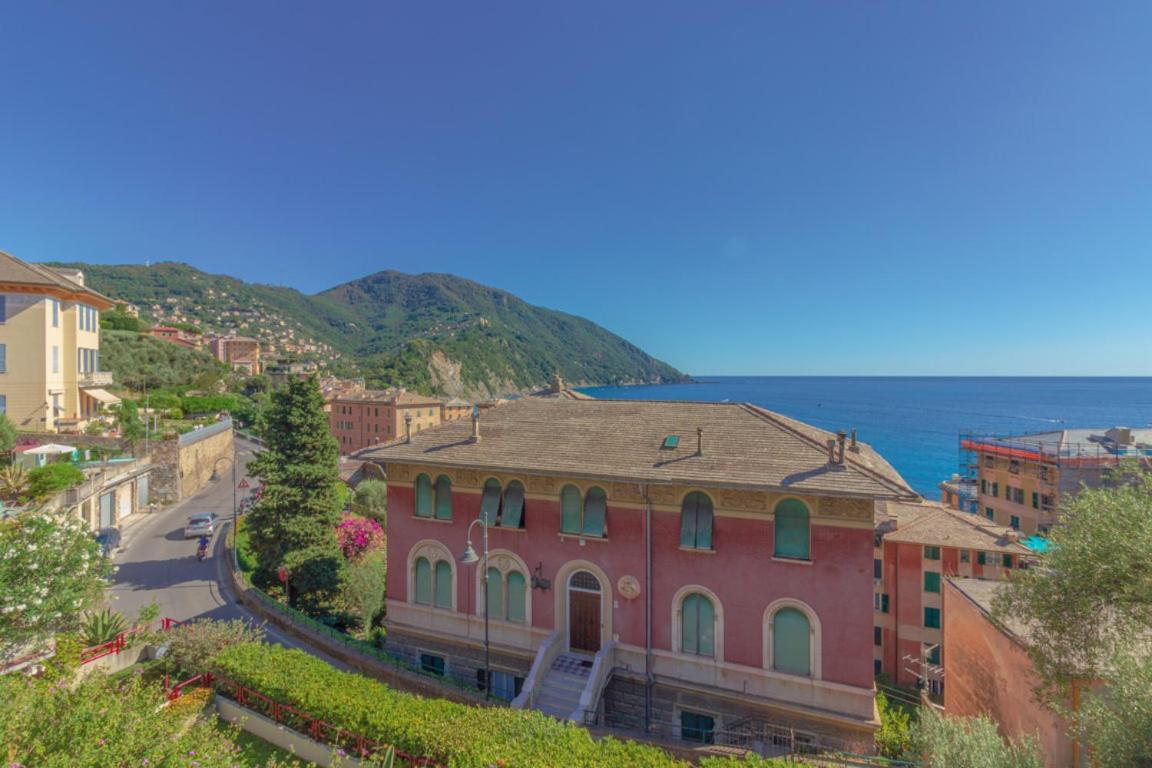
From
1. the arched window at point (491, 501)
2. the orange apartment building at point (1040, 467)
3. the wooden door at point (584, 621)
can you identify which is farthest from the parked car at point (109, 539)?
the orange apartment building at point (1040, 467)

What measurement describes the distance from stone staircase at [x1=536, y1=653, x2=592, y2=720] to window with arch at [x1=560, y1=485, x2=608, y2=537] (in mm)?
4032

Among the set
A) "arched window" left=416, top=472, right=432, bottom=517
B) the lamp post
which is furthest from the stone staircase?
"arched window" left=416, top=472, right=432, bottom=517

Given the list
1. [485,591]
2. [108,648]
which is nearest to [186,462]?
[108,648]

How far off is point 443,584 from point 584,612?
5338 millimetres

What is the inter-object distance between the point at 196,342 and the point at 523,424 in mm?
110844

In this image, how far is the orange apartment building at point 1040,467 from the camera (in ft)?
130

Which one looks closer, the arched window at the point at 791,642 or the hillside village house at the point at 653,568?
the hillside village house at the point at 653,568

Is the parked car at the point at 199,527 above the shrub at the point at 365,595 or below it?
above

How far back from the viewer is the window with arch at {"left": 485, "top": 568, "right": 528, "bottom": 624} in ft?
54.8

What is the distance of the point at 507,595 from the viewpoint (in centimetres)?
1694

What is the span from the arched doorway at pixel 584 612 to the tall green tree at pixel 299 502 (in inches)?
547

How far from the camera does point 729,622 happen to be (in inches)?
565

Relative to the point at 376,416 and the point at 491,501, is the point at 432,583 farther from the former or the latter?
the point at 376,416

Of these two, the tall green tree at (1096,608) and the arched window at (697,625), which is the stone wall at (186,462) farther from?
the tall green tree at (1096,608)
